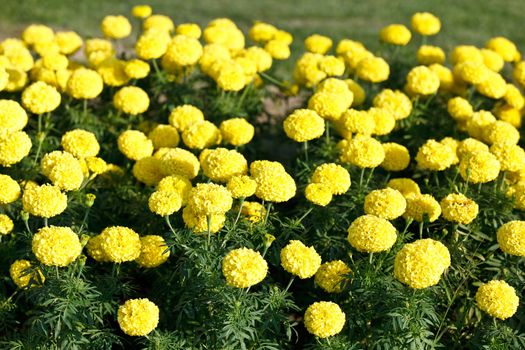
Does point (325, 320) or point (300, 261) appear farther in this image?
point (300, 261)

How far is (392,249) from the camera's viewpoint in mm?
3682

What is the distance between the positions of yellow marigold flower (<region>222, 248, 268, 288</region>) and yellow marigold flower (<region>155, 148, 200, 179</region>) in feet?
2.82

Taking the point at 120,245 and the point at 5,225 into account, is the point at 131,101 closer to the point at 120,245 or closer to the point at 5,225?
the point at 5,225

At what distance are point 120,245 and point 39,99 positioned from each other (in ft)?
4.46

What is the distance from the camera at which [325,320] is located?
3209 mm

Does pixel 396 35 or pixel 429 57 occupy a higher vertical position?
pixel 396 35

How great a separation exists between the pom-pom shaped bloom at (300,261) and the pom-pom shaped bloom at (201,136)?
1165 mm

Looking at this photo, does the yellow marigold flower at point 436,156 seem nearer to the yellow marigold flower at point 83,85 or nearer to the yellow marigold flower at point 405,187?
the yellow marigold flower at point 405,187

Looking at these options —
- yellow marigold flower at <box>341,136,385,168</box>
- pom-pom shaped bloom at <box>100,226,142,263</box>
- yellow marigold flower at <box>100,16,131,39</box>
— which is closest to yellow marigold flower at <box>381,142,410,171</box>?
yellow marigold flower at <box>341,136,385,168</box>

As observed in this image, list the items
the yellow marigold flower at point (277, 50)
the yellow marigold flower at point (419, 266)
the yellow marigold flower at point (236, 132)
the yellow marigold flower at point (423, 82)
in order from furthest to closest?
the yellow marigold flower at point (277, 50), the yellow marigold flower at point (423, 82), the yellow marigold flower at point (236, 132), the yellow marigold flower at point (419, 266)

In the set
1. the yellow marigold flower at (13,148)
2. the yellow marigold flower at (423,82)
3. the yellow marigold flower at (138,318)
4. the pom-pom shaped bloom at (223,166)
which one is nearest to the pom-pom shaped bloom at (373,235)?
the pom-pom shaped bloom at (223,166)

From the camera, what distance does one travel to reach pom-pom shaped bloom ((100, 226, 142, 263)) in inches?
133

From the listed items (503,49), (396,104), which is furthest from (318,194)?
(503,49)

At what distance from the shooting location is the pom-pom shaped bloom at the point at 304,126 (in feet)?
13.6
